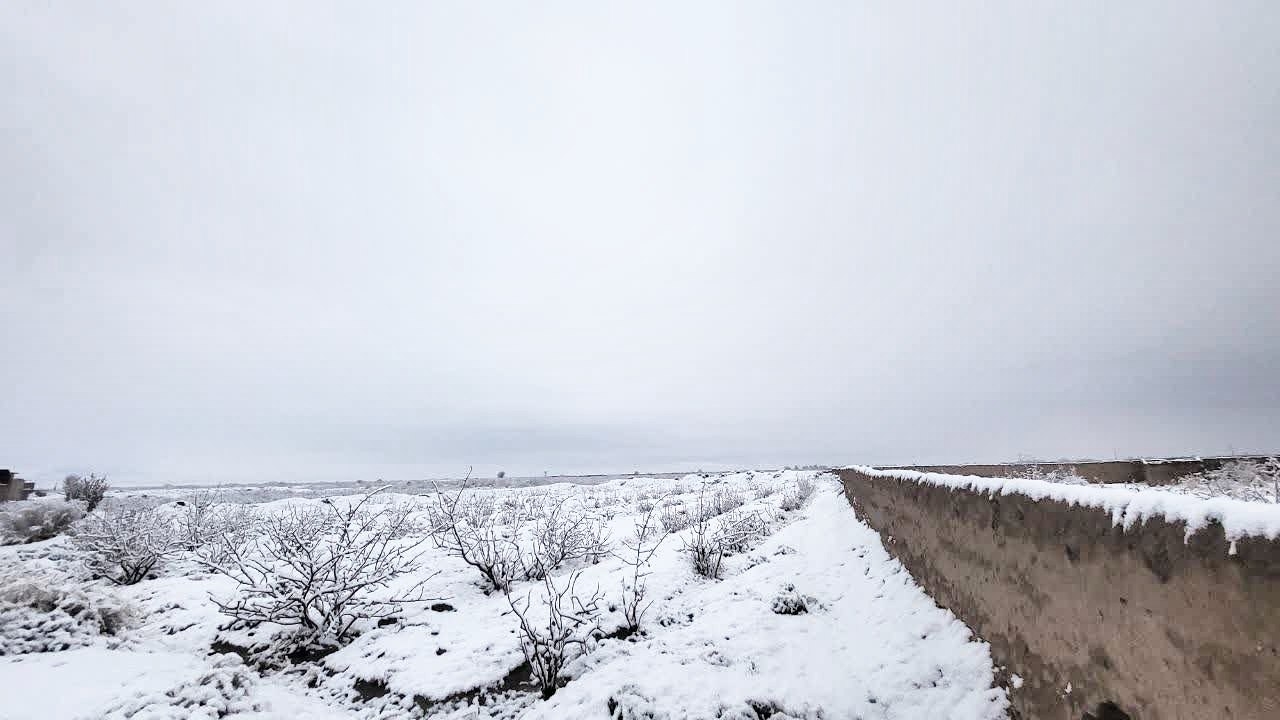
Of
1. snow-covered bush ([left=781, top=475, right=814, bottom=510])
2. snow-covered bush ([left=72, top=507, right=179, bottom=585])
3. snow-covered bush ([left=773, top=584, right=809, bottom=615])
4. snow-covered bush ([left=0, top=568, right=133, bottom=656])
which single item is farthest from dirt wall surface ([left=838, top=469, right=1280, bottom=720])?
snow-covered bush ([left=781, top=475, right=814, bottom=510])

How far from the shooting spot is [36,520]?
13.5 m

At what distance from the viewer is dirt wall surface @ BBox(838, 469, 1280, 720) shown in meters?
1.66

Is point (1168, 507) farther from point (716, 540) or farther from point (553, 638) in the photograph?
point (716, 540)

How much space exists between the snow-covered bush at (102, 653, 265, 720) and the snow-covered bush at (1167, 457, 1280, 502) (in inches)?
461

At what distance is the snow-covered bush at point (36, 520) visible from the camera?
1255 centimetres

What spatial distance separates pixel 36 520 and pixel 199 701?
1500cm

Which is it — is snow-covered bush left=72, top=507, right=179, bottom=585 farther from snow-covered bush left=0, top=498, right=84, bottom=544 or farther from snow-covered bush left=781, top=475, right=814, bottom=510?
snow-covered bush left=781, top=475, right=814, bottom=510

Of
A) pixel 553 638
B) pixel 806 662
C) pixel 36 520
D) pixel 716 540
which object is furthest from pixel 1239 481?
pixel 36 520

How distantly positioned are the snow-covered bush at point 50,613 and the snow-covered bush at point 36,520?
32.2ft

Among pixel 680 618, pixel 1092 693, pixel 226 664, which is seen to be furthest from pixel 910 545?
pixel 226 664

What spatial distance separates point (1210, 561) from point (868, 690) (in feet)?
10.2

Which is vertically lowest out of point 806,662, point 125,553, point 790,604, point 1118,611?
point 806,662

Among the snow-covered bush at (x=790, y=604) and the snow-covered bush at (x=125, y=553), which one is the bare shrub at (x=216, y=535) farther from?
the snow-covered bush at (x=790, y=604)

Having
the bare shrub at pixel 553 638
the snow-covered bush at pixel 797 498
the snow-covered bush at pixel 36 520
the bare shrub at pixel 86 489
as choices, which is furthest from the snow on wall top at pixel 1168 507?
the bare shrub at pixel 86 489
